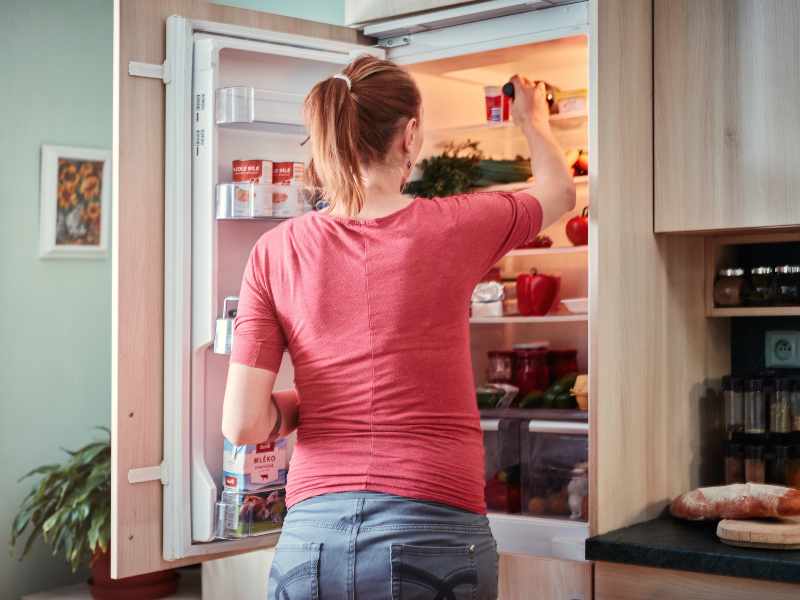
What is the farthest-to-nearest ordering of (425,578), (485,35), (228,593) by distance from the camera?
(228,593) → (485,35) → (425,578)

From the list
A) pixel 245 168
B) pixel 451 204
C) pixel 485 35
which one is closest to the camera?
pixel 451 204

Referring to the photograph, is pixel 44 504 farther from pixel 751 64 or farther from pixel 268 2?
pixel 751 64

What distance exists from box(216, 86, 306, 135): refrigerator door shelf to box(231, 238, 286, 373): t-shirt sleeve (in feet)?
1.81

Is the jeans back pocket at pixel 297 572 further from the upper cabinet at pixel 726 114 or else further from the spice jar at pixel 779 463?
the spice jar at pixel 779 463

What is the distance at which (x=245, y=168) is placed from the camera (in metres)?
2.23

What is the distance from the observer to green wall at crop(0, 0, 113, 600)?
3420 mm

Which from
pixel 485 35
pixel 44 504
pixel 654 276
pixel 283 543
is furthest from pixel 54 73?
pixel 283 543

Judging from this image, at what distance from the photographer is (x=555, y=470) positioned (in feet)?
8.16

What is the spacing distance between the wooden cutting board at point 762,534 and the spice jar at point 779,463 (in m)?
0.31

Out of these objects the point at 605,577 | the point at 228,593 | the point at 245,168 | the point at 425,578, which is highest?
the point at 245,168

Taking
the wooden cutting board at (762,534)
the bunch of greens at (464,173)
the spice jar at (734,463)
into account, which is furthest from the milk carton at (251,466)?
the spice jar at (734,463)

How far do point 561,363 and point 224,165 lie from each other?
3.54 feet

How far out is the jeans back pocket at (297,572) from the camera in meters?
1.53

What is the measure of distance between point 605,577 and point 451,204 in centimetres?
87
